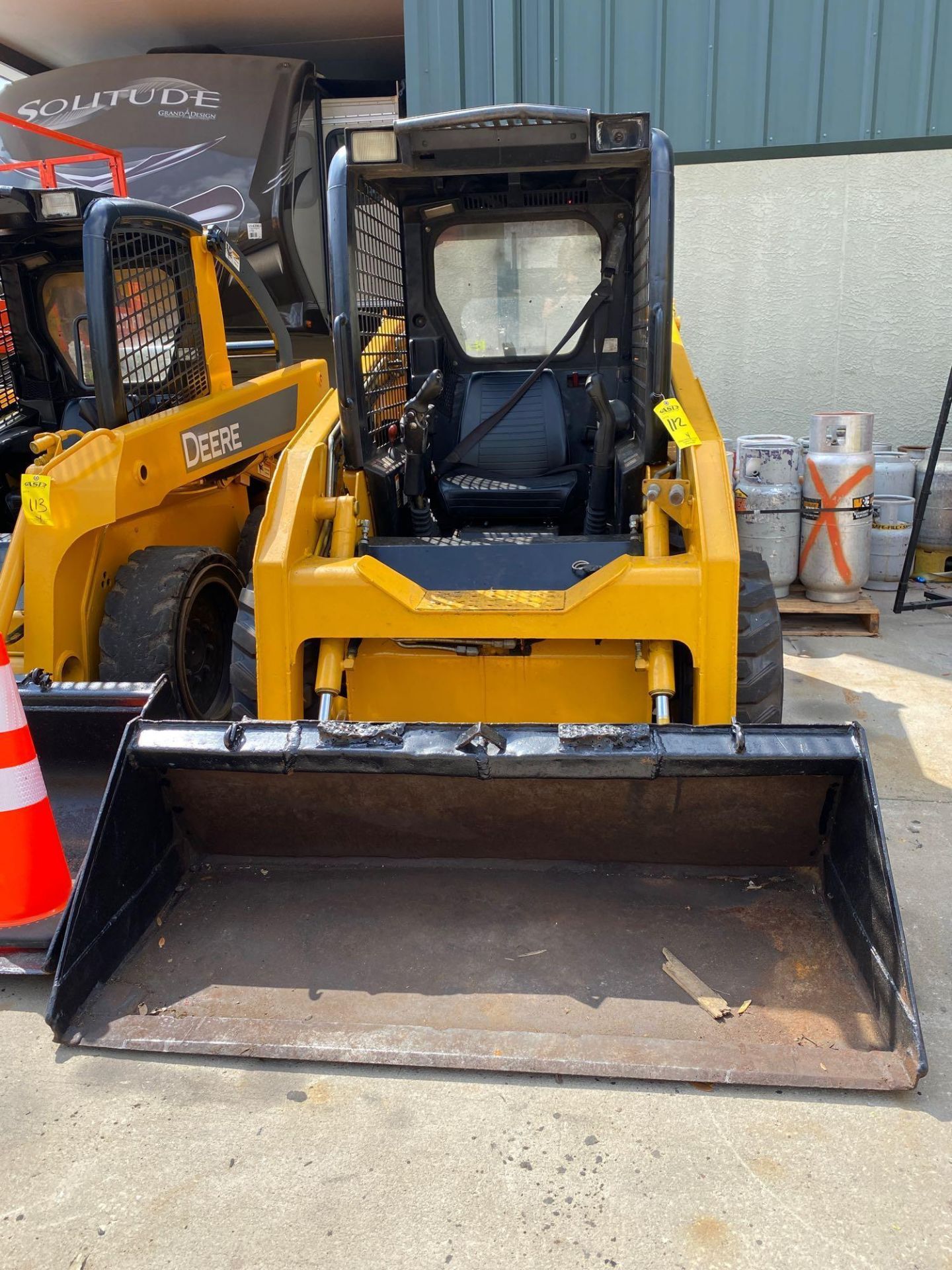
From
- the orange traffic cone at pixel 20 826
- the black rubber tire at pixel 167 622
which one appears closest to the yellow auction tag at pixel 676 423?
the black rubber tire at pixel 167 622

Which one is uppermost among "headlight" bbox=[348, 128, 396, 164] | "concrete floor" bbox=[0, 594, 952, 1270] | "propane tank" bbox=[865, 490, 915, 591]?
"headlight" bbox=[348, 128, 396, 164]

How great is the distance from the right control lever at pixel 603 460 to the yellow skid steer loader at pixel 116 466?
1751 mm

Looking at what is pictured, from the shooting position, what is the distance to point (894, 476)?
6527 millimetres

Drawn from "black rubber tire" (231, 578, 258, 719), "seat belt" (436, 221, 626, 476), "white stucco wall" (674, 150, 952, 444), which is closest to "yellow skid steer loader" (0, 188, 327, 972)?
"black rubber tire" (231, 578, 258, 719)

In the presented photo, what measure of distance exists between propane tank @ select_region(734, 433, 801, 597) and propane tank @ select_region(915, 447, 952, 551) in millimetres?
1265

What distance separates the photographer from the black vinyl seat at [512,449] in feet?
13.9

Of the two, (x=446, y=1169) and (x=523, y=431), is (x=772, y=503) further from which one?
(x=446, y=1169)

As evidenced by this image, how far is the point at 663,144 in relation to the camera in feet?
10.5

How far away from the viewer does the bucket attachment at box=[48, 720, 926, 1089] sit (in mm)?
2336

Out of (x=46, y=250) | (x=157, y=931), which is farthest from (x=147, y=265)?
(x=157, y=931)

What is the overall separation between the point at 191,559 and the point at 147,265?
4.57 ft

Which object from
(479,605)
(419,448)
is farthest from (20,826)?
(419,448)

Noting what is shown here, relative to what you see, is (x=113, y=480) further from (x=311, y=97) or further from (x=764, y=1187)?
(x=311, y=97)

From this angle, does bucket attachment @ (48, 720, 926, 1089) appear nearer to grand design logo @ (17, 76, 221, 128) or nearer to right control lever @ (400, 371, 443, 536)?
right control lever @ (400, 371, 443, 536)
